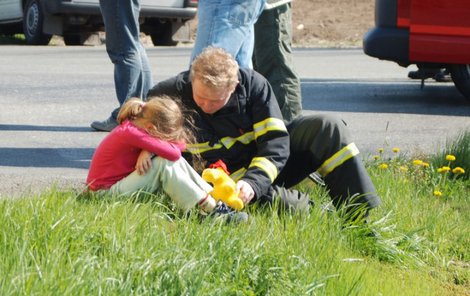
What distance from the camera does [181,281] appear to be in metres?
3.48

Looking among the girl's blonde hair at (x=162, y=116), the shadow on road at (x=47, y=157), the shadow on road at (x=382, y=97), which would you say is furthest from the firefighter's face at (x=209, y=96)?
the shadow on road at (x=382, y=97)

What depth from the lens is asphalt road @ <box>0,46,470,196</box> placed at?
22.0ft

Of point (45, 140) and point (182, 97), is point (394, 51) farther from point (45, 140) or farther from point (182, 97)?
point (182, 97)

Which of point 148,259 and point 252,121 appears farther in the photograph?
point 252,121

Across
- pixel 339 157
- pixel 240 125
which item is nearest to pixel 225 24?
pixel 240 125

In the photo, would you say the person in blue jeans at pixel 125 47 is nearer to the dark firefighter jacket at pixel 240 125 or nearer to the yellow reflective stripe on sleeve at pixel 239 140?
the dark firefighter jacket at pixel 240 125

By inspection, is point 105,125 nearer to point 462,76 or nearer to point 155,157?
point 155,157

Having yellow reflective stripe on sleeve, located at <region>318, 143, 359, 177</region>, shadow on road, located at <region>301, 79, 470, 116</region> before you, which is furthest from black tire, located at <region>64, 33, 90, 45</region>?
yellow reflective stripe on sleeve, located at <region>318, 143, 359, 177</region>

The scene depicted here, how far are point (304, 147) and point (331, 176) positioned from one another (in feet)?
0.64

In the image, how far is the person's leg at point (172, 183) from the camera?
468 centimetres

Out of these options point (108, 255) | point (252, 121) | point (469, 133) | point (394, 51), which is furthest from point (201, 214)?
point (394, 51)

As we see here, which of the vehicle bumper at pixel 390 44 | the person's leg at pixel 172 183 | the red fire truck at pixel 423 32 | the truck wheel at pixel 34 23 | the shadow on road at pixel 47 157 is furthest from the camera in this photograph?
the truck wheel at pixel 34 23

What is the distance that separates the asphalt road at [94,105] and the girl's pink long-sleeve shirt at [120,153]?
0.39 meters

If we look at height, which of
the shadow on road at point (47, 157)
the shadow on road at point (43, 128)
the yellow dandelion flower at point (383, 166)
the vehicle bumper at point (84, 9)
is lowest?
the vehicle bumper at point (84, 9)
